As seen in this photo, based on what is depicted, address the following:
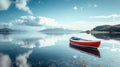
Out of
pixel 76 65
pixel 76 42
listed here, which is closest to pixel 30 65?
pixel 76 65

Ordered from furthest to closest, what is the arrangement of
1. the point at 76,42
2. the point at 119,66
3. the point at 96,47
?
the point at 76,42 < the point at 96,47 < the point at 119,66

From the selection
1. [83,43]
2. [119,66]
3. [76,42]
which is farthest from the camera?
[76,42]

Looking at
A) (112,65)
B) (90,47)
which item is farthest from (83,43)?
(112,65)

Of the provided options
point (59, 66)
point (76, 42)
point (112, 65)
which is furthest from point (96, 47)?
point (59, 66)

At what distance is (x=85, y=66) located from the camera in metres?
23.0

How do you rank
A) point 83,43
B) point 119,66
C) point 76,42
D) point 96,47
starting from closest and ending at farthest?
point 119,66
point 96,47
point 83,43
point 76,42

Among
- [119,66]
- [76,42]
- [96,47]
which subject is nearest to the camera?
[119,66]

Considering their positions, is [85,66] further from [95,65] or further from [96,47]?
[96,47]

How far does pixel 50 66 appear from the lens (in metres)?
23.4

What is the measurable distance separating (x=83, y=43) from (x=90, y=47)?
9.34ft

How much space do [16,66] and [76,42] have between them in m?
31.0

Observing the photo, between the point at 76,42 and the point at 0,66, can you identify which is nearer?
the point at 0,66

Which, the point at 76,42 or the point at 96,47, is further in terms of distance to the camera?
the point at 76,42

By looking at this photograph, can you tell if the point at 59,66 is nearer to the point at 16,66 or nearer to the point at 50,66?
the point at 50,66
